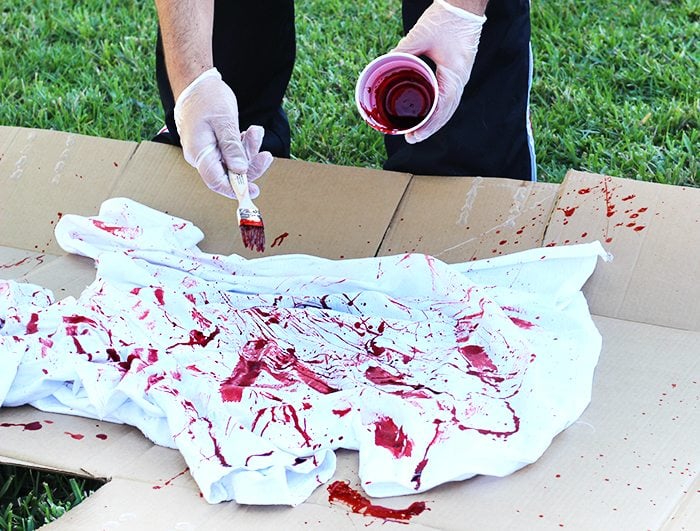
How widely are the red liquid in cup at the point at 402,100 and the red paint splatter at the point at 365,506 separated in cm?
70

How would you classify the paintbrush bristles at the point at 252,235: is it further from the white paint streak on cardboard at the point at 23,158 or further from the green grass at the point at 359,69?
the green grass at the point at 359,69

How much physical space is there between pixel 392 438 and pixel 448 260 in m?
0.60

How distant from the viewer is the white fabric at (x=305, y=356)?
1428 millimetres

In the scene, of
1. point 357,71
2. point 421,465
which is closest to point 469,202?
point 421,465

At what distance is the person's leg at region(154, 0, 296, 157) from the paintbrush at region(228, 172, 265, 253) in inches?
21.8

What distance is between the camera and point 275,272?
77.0 inches

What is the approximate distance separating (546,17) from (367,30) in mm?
534

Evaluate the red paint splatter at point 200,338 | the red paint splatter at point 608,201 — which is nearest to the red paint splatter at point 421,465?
the red paint splatter at point 200,338

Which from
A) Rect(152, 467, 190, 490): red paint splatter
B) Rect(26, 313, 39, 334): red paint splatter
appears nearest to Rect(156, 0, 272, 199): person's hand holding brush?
Rect(26, 313, 39, 334): red paint splatter

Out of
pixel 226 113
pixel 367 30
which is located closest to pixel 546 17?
pixel 367 30

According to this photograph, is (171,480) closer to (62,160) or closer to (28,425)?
(28,425)

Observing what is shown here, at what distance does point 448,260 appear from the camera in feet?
6.51

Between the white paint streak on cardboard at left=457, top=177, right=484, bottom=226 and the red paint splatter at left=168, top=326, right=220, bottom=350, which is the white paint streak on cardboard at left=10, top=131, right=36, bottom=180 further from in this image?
the white paint streak on cardboard at left=457, top=177, right=484, bottom=226

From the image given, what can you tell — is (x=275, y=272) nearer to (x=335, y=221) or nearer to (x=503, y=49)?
(x=335, y=221)
